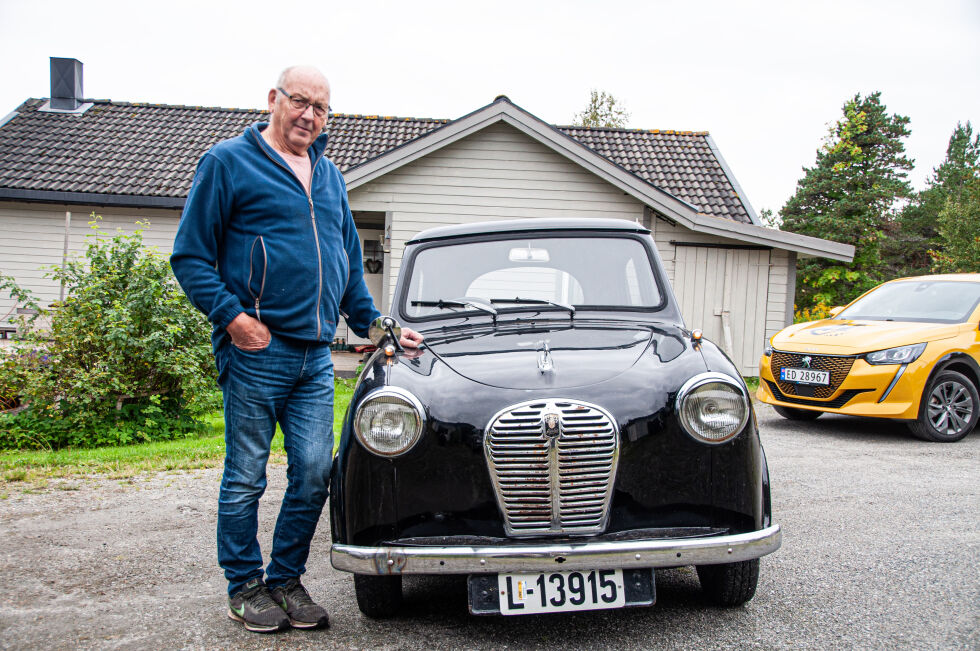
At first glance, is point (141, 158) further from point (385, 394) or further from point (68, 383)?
point (385, 394)

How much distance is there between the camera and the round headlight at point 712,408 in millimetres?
2523

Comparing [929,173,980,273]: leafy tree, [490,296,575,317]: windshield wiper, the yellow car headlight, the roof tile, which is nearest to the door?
the roof tile

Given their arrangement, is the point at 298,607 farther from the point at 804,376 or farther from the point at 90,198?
the point at 90,198

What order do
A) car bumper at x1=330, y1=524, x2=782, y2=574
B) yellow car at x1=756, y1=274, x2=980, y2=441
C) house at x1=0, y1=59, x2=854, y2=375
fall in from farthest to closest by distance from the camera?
house at x1=0, y1=59, x2=854, y2=375 < yellow car at x1=756, y1=274, x2=980, y2=441 < car bumper at x1=330, y1=524, x2=782, y2=574

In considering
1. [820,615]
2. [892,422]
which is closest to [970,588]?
[820,615]

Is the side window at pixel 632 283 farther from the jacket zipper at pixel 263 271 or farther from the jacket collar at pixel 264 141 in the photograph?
the jacket zipper at pixel 263 271

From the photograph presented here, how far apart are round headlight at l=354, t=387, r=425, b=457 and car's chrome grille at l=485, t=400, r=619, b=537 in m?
0.27

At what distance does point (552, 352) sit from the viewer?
2.81 meters

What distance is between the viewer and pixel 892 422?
8180mm

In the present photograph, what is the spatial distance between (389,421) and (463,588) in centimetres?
114

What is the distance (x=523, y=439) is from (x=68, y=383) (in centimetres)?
591

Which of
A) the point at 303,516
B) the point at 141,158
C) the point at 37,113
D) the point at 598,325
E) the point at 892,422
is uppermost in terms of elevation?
the point at 37,113

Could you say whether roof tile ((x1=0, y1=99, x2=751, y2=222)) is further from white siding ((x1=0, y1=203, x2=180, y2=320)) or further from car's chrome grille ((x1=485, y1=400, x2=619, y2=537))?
car's chrome grille ((x1=485, y1=400, x2=619, y2=537))

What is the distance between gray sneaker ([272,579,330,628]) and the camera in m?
2.71
